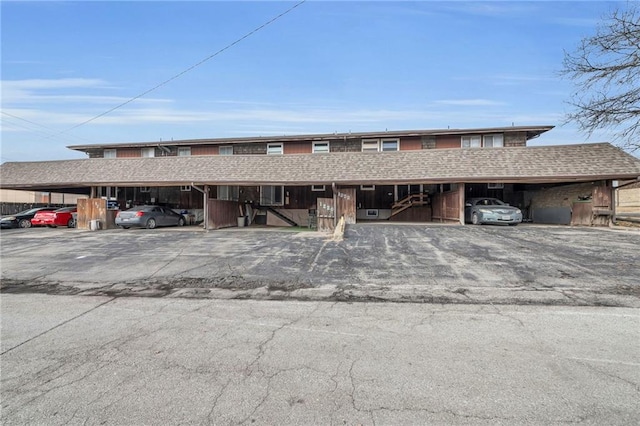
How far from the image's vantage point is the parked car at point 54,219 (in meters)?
21.1

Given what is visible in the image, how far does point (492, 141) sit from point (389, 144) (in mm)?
6060

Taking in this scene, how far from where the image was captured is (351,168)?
1764cm

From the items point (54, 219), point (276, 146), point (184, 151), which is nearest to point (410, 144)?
point (276, 146)

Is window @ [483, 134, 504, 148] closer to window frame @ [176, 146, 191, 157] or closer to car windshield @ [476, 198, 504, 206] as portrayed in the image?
car windshield @ [476, 198, 504, 206]

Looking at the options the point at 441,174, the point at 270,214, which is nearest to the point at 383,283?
the point at 441,174

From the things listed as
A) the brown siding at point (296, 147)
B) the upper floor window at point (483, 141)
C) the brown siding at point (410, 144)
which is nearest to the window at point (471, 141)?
the upper floor window at point (483, 141)

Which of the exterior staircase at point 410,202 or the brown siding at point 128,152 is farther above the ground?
the brown siding at point 128,152

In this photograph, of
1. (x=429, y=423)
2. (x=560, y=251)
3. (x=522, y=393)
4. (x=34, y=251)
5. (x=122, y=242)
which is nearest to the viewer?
(x=429, y=423)

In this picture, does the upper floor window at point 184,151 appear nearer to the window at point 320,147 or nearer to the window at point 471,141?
the window at point 320,147

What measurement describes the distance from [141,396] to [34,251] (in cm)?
1203

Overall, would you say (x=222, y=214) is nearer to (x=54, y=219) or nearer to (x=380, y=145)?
(x=380, y=145)

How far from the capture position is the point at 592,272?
290 inches

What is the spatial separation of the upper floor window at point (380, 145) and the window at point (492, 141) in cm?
513

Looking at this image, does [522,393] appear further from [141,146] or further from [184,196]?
[141,146]
